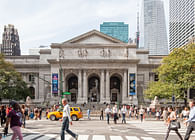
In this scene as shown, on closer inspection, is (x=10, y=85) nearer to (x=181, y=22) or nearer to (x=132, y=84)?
(x=132, y=84)

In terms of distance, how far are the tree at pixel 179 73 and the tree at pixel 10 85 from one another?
30087mm

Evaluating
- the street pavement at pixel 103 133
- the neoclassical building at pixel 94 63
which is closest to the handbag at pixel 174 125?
the street pavement at pixel 103 133

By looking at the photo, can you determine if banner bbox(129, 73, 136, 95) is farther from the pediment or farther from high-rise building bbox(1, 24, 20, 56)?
high-rise building bbox(1, 24, 20, 56)

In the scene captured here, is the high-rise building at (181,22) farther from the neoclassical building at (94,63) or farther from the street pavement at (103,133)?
the street pavement at (103,133)

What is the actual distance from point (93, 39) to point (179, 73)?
31.0 m

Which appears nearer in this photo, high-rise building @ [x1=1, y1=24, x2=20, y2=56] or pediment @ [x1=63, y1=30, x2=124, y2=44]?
pediment @ [x1=63, y1=30, x2=124, y2=44]

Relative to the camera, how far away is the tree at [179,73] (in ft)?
122

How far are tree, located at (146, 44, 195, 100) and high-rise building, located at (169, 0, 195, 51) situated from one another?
89696 millimetres

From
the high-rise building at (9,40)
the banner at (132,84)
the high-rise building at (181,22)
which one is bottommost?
the banner at (132,84)

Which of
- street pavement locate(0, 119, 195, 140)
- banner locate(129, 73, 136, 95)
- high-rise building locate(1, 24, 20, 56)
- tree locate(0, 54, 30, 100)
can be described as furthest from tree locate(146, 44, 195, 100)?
high-rise building locate(1, 24, 20, 56)

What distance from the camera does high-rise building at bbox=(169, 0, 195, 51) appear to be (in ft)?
453

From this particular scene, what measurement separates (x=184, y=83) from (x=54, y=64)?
118 feet

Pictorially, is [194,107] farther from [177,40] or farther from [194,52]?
[177,40]

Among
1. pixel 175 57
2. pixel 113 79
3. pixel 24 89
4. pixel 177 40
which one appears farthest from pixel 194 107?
pixel 177 40
